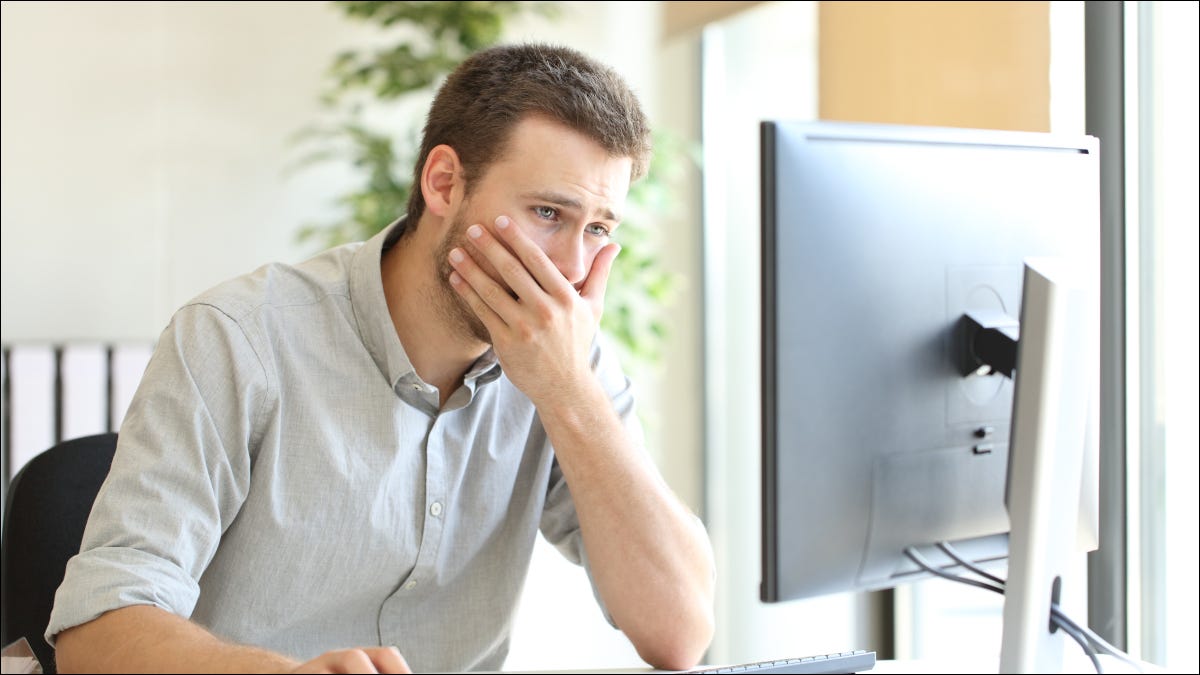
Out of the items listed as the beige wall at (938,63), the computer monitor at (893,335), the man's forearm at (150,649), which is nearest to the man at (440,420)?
the man's forearm at (150,649)

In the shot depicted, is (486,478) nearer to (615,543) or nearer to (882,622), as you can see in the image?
(615,543)

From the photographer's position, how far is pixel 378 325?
1.33 m

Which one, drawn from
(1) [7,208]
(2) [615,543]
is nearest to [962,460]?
(2) [615,543]

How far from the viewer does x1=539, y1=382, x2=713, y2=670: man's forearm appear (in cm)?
126

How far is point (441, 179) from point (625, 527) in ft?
1.58

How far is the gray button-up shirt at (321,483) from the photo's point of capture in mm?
1126

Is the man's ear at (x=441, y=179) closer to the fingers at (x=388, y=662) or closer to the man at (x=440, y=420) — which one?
the man at (x=440, y=420)

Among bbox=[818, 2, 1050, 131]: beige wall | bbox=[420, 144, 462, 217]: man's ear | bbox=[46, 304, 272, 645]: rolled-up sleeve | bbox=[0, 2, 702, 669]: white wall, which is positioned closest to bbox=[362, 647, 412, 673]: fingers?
bbox=[46, 304, 272, 645]: rolled-up sleeve

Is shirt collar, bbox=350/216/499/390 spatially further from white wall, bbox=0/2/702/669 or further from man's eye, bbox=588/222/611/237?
white wall, bbox=0/2/702/669

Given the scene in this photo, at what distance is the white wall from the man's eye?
68.4 inches

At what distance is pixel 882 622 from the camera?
247 centimetres

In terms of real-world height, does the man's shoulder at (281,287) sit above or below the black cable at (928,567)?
above

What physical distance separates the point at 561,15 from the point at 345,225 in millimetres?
806

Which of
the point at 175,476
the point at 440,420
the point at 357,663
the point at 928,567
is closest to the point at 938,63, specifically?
the point at 440,420
